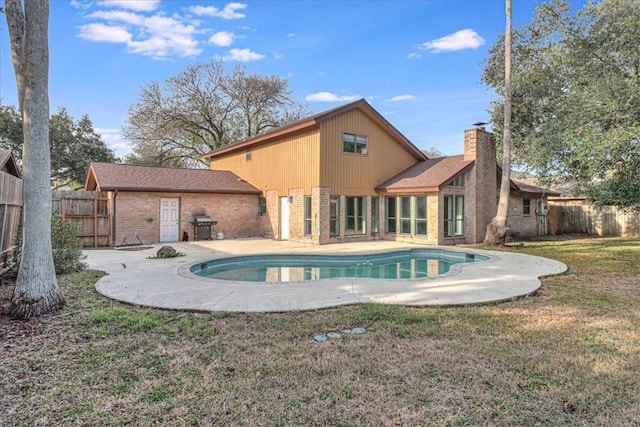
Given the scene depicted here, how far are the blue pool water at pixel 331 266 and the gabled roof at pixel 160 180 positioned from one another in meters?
6.59

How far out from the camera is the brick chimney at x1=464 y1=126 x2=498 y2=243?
15891 millimetres

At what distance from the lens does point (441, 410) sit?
2.86 m

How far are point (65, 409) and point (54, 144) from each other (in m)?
27.0

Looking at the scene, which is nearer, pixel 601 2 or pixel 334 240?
pixel 601 2

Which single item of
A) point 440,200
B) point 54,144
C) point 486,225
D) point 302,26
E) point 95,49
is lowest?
point 486,225

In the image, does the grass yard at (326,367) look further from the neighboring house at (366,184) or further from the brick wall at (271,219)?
the brick wall at (271,219)

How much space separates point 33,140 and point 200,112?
25.0 meters

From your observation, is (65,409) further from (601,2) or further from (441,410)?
(601,2)

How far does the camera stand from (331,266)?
1119 cm

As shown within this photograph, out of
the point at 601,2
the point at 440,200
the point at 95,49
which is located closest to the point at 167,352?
the point at 440,200

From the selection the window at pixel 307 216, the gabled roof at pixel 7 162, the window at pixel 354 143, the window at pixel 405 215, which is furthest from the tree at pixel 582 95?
the gabled roof at pixel 7 162

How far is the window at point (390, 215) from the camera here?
16.9 metres

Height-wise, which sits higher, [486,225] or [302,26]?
[302,26]

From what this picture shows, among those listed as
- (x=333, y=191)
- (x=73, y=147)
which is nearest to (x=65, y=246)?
(x=333, y=191)
